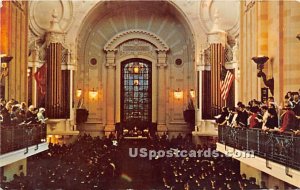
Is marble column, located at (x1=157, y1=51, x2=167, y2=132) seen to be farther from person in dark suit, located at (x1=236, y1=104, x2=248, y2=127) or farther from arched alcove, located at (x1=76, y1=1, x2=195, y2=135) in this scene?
person in dark suit, located at (x1=236, y1=104, x2=248, y2=127)

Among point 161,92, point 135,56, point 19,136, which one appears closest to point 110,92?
point 135,56

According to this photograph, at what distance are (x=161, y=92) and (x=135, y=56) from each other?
3.36 m

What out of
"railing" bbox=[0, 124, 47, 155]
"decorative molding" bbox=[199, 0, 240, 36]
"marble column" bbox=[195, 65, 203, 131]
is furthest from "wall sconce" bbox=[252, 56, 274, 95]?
"decorative molding" bbox=[199, 0, 240, 36]

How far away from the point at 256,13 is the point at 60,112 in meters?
16.0

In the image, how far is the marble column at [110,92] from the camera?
1512 inches

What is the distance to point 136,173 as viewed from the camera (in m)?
25.0

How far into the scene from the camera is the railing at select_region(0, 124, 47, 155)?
17578 millimetres

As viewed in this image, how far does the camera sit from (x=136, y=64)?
3925cm

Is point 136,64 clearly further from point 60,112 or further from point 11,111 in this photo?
point 11,111

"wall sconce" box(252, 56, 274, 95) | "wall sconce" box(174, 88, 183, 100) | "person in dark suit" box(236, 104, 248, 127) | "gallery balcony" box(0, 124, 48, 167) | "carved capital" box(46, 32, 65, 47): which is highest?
"carved capital" box(46, 32, 65, 47)

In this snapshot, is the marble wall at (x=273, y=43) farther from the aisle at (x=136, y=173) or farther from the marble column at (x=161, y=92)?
the marble column at (x=161, y=92)

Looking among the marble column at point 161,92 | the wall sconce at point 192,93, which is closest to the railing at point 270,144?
the wall sconce at point 192,93

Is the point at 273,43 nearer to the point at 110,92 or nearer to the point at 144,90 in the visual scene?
the point at 144,90

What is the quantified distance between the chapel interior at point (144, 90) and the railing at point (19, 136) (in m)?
0.07
